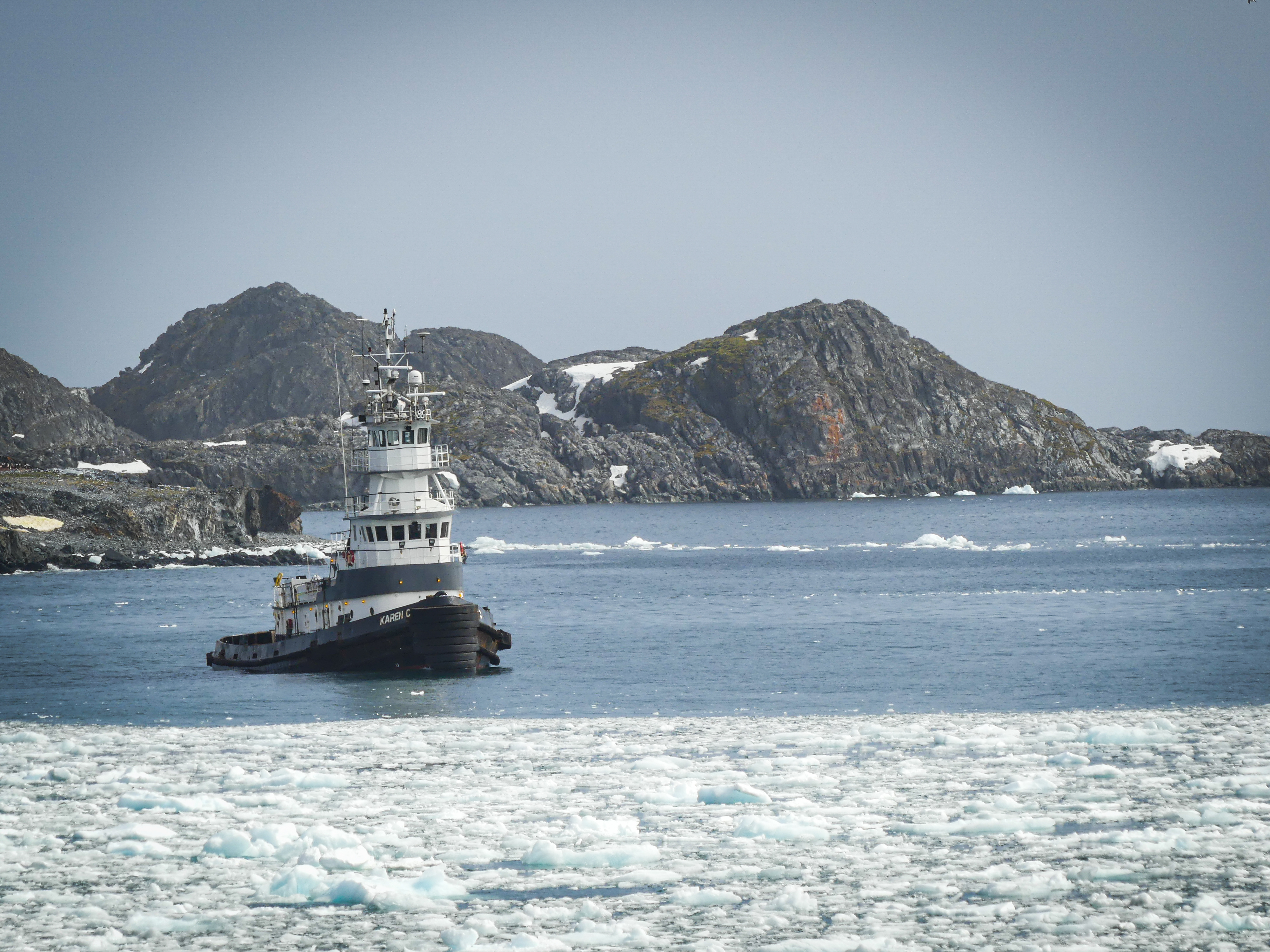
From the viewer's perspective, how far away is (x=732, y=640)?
5534 centimetres

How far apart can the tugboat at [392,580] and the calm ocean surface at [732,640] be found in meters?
0.94

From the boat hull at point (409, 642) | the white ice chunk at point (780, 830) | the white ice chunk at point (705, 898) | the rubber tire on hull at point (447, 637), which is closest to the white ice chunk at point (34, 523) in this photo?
the boat hull at point (409, 642)

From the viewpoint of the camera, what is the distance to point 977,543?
135375mm

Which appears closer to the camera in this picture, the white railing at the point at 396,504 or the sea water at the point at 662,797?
the sea water at the point at 662,797

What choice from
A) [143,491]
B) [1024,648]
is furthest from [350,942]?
[143,491]

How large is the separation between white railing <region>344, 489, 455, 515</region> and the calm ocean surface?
585 cm

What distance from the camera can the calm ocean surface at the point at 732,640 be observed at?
37.4 metres

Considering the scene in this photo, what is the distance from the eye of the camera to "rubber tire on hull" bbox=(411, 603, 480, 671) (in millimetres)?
42938

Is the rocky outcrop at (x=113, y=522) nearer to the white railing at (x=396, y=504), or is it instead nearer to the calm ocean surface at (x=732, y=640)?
the calm ocean surface at (x=732, y=640)

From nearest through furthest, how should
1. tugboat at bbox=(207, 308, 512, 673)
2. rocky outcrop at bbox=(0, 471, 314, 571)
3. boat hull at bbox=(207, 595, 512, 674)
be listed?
1. boat hull at bbox=(207, 595, 512, 674)
2. tugboat at bbox=(207, 308, 512, 673)
3. rocky outcrop at bbox=(0, 471, 314, 571)

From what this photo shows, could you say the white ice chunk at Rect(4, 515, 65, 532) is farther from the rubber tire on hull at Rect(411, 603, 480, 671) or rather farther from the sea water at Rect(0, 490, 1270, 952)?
the rubber tire on hull at Rect(411, 603, 480, 671)

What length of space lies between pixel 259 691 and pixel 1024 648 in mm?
29278

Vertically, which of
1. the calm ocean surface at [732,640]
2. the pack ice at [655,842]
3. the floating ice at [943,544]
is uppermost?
the floating ice at [943,544]

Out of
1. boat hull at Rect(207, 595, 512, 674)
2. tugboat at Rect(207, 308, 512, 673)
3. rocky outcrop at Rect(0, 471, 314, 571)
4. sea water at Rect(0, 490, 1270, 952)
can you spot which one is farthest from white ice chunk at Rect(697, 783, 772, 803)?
rocky outcrop at Rect(0, 471, 314, 571)
